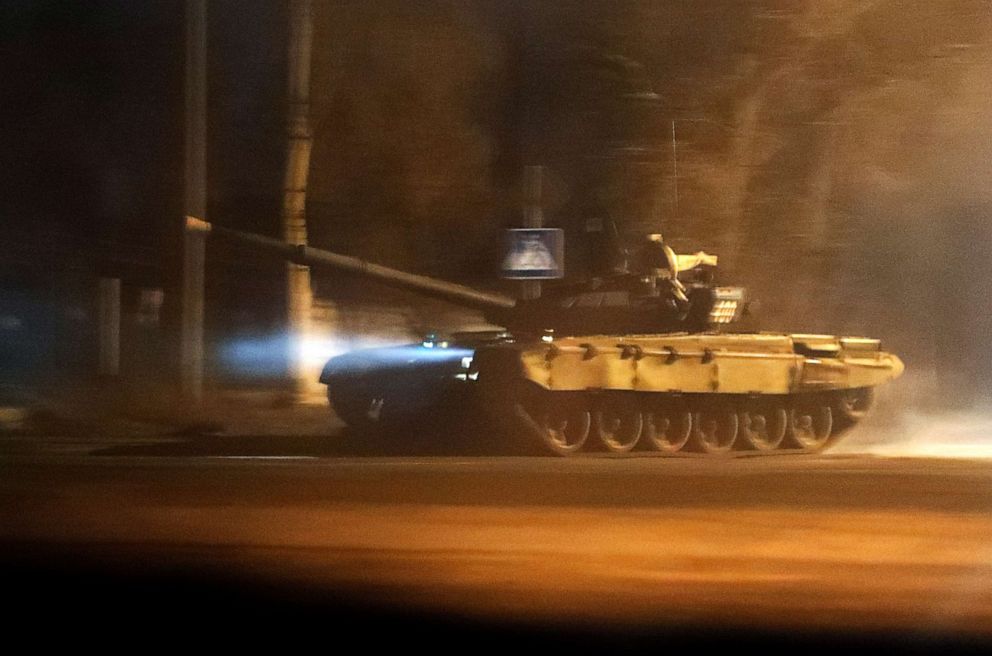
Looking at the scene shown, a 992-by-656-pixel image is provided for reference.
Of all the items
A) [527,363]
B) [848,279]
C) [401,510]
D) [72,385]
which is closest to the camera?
[401,510]

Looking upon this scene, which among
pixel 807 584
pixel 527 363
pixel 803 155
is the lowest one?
pixel 807 584

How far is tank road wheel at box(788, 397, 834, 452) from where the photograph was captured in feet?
52.7

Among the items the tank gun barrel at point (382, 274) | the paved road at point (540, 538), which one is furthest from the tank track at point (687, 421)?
the tank gun barrel at point (382, 274)

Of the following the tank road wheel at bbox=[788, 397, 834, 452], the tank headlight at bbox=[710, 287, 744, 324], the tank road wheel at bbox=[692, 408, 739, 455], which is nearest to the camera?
the tank road wheel at bbox=[692, 408, 739, 455]

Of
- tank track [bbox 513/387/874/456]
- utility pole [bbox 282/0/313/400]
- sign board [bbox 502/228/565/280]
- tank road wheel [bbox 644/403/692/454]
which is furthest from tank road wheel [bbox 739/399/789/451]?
utility pole [bbox 282/0/313/400]

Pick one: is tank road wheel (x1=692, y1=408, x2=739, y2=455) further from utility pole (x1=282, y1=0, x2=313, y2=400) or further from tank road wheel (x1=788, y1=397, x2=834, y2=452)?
utility pole (x1=282, y1=0, x2=313, y2=400)

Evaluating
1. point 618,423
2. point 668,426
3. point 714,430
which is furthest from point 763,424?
point 618,423

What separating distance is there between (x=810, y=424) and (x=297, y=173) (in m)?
6.97

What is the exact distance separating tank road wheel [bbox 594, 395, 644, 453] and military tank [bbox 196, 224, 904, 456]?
1 centimetres

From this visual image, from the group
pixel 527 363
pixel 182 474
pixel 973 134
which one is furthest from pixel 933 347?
pixel 182 474

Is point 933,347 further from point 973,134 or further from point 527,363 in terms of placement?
point 527,363

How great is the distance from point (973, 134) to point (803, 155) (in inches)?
97.1

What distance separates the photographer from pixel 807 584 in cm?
759

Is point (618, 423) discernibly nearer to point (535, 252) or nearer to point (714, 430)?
point (714, 430)
